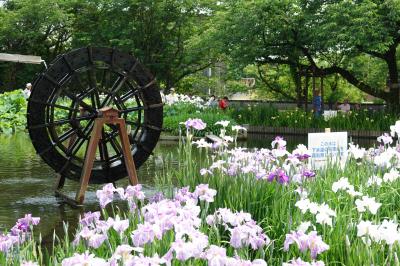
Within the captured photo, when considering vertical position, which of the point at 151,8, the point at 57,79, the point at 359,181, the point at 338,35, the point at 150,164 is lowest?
the point at 150,164

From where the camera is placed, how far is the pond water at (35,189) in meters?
7.38

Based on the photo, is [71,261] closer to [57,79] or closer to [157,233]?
[157,233]

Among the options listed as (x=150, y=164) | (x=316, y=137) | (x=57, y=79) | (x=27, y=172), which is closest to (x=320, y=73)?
(x=150, y=164)

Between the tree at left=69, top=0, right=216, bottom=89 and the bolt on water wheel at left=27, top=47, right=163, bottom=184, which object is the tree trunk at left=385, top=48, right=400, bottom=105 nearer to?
the tree at left=69, top=0, right=216, bottom=89

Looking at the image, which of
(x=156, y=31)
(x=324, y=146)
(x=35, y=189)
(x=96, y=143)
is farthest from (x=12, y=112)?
(x=324, y=146)

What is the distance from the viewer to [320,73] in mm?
21484

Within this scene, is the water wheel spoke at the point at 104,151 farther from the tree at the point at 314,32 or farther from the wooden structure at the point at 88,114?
the tree at the point at 314,32

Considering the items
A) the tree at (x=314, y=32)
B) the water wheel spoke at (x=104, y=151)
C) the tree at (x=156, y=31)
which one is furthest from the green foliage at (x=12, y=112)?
the water wheel spoke at (x=104, y=151)

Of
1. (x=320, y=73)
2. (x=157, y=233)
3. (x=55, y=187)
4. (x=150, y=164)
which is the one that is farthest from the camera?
(x=320, y=73)

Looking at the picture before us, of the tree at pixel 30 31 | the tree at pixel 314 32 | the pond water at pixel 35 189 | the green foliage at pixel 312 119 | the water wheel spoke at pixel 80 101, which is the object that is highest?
the tree at pixel 30 31

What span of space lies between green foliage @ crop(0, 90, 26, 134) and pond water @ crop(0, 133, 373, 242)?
5.32m

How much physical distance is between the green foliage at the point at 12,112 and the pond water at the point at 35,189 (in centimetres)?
532

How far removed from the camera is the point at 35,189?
9.43m

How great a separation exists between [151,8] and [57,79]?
2354 centimetres
